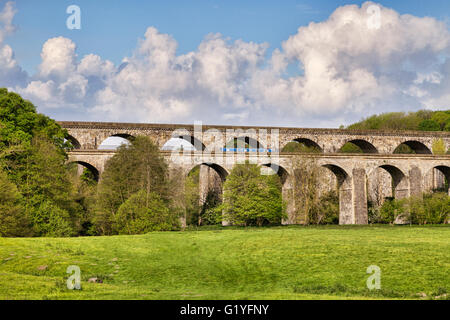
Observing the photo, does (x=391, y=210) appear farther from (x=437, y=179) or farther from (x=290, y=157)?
(x=437, y=179)

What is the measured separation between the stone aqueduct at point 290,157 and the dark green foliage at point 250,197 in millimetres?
2651

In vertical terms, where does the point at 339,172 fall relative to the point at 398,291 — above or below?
above

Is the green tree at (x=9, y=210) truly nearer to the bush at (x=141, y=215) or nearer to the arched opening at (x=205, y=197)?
the bush at (x=141, y=215)

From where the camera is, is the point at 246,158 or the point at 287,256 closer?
the point at 287,256

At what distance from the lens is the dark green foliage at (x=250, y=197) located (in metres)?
38.8

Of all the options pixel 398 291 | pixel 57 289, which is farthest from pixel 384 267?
pixel 57 289

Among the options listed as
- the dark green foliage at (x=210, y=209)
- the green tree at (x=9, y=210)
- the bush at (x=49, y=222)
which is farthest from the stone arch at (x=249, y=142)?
the green tree at (x=9, y=210)

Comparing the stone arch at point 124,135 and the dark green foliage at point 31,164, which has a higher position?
the stone arch at point 124,135

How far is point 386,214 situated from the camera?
1758 inches

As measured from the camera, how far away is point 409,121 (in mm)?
83250

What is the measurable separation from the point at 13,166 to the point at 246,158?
2100cm

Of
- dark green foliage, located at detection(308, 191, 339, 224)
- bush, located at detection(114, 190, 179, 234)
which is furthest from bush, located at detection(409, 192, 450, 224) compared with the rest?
bush, located at detection(114, 190, 179, 234)

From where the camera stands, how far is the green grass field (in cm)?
1184
